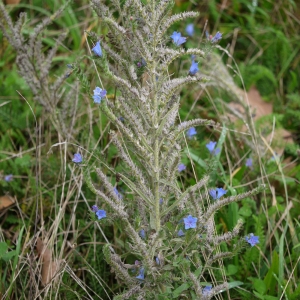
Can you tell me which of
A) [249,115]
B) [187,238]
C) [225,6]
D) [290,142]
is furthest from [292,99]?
[187,238]

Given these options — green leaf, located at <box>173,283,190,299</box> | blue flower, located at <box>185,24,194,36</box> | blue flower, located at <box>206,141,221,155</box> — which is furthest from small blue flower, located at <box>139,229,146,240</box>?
blue flower, located at <box>185,24,194,36</box>

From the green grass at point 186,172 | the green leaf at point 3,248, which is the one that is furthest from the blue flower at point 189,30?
the green leaf at point 3,248

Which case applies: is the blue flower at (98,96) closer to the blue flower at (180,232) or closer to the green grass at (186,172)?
the green grass at (186,172)

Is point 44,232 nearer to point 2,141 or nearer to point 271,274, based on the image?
point 2,141

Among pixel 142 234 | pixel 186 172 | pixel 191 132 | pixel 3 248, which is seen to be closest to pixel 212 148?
pixel 191 132

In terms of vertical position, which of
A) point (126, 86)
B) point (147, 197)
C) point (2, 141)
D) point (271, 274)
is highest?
point (126, 86)

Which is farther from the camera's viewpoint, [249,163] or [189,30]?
Result: [189,30]

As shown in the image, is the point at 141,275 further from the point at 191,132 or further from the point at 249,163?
the point at 249,163

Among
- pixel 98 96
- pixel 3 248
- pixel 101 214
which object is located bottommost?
pixel 3 248

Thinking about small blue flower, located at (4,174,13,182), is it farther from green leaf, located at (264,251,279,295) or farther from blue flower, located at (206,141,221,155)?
green leaf, located at (264,251,279,295)
